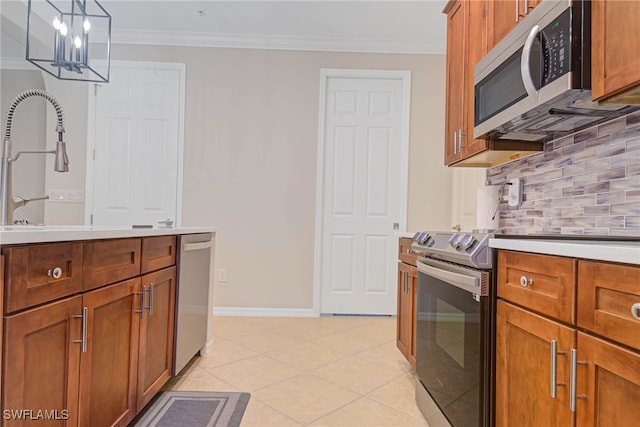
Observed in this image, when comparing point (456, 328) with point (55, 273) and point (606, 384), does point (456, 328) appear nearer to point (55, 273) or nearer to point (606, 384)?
point (606, 384)

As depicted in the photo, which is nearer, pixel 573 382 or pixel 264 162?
pixel 573 382

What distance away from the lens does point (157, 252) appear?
1.78 meters

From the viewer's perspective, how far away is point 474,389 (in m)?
1.32

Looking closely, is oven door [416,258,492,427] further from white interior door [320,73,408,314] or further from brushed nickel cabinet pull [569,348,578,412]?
white interior door [320,73,408,314]

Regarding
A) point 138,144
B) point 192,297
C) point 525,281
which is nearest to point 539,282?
point 525,281

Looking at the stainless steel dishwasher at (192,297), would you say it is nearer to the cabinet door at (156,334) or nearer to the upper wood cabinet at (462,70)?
the cabinet door at (156,334)

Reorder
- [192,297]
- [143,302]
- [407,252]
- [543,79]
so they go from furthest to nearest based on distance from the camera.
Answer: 1. [407,252]
2. [192,297]
3. [143,302]
4. [543,79]

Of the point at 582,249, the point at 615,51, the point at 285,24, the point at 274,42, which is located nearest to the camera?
the point at 582,249

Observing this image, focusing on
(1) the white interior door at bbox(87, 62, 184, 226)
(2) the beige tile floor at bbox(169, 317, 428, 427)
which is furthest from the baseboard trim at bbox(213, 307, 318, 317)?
(1) the white interior door at bbox(87, 62, 184, 226)

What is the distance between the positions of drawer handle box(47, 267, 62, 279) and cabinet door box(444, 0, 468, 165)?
1953 millimetres

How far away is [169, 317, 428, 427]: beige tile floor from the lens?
6.08 feet

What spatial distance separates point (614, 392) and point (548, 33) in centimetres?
113

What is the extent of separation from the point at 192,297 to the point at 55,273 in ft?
4.06

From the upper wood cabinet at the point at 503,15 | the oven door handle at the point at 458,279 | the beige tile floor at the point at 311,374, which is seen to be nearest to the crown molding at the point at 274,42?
the upper wood cabinet at the point at 503,15
